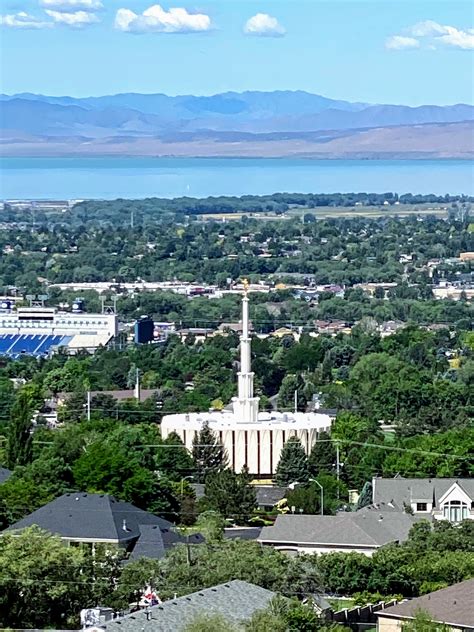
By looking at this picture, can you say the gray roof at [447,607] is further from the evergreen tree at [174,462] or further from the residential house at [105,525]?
the evergreen tree at [174,462]

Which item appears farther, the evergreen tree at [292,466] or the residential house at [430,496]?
the evergreen tree at [292,466]

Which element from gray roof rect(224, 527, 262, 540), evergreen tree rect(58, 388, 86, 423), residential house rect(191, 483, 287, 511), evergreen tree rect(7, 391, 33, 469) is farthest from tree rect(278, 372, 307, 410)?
gray roof rect(224, 527, 262, 540)

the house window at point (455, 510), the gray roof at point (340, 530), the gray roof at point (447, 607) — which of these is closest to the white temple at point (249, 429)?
the house window at point (455, 510)

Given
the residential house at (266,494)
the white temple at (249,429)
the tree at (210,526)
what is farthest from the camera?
the white temple at (249,429)

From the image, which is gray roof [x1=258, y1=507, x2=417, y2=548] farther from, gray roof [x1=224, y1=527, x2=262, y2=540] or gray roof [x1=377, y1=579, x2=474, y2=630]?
gray roof [x1=377, y1=579, x2=474, y2=630]

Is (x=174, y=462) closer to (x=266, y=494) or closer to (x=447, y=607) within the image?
Answer: (x=266, y=494)
